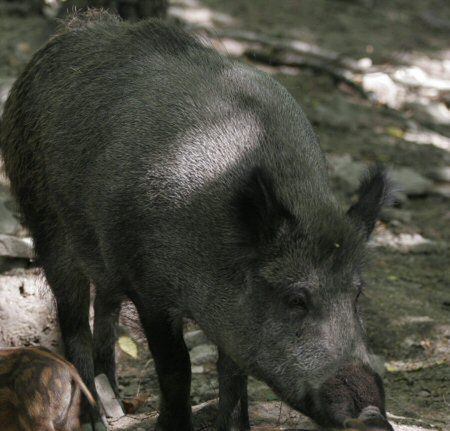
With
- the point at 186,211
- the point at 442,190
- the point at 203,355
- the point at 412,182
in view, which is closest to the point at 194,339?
the point at 203,355

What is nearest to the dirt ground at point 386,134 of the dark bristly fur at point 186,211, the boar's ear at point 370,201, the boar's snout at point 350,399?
the boar's ear at point 370,201

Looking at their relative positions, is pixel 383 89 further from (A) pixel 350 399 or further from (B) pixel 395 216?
(A) pixel 350 399

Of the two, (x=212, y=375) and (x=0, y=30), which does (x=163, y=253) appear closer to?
(x=212, y=375)

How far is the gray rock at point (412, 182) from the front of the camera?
7.66m

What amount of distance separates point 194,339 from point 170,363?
137 cm

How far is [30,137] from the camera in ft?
16.0

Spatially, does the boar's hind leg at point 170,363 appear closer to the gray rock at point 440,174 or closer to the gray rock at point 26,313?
the gray rock at point 26,313

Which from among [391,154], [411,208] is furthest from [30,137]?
[391,154]

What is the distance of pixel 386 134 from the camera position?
8742mm

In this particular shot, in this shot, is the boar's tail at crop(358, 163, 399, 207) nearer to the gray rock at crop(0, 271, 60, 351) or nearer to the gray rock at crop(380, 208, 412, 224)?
the gray rock at crop(0, 271, 60, 351)

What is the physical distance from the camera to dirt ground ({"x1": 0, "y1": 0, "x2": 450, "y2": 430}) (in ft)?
17.6

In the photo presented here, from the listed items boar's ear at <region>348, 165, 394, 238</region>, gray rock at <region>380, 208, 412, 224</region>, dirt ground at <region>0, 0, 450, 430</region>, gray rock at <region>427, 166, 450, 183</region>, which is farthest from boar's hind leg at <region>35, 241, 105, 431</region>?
gray rock at <region>427, 166, 450, 183</region>

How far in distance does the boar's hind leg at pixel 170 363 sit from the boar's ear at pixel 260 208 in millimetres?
635

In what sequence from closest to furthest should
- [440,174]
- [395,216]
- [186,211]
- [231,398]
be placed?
[186,211] < [231,398] < [395,216] < [440,174]
